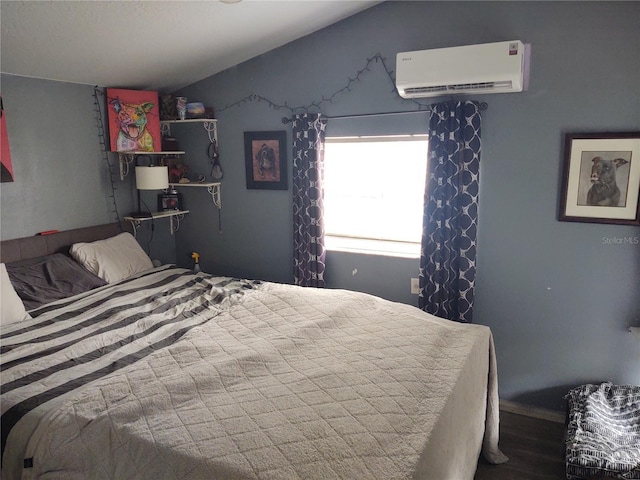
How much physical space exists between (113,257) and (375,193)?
203 cm

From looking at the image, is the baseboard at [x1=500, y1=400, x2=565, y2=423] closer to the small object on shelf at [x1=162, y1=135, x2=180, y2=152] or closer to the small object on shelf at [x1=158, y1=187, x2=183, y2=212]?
the small object on shelf at [x1=158, y1=187, x2=183, y2=212]

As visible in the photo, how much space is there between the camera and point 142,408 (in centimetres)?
163

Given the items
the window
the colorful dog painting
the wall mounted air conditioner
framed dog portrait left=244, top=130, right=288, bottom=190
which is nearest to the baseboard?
the window

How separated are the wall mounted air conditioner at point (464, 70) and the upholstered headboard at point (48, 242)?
8.10 feet

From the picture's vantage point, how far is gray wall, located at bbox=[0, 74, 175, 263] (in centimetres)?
285

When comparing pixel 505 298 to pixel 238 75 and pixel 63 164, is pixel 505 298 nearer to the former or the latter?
pixel 238 75

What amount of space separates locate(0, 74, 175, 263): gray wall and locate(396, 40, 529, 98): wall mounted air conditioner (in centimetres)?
234

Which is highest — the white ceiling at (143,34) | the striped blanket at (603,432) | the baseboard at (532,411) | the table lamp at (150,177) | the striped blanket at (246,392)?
the white ceiling at (143,34)

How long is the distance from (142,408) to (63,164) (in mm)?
2268

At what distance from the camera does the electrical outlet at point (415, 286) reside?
3.14 m

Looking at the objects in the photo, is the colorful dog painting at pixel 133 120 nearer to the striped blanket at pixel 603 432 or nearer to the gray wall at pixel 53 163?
the gray wall at pixel 53 163

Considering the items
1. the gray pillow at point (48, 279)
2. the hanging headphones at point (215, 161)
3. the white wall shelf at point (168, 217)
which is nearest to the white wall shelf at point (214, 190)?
the hanging headphones at point (215, 161)

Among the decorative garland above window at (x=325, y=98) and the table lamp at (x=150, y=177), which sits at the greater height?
the decorative garland above window at (x=325, y=98)

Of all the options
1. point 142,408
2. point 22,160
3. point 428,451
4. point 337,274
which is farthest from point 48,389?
point 337,274
